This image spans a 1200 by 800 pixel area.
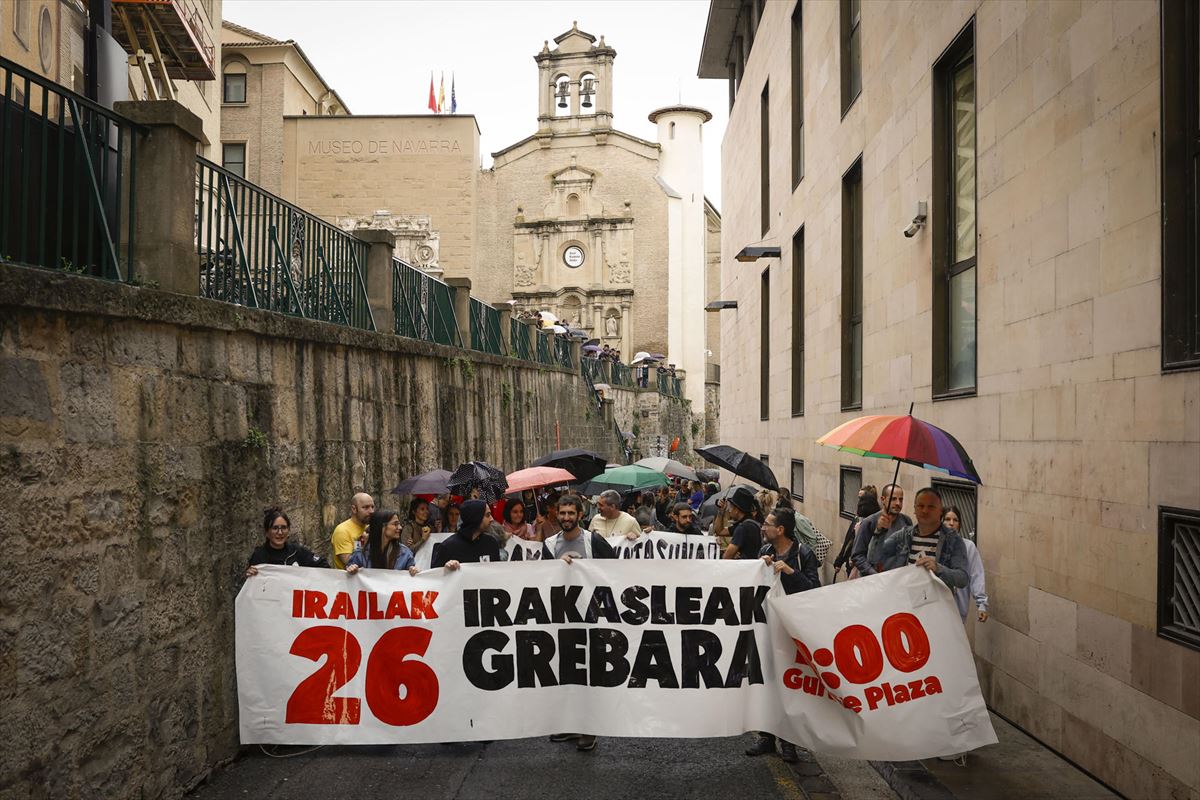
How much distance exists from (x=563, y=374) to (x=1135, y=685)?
73.8ft

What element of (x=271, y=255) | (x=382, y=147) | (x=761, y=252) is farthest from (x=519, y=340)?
(x=382, y=147)

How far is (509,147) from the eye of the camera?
215 ft

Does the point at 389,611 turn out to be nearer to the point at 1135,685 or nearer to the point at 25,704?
the point at 25,704

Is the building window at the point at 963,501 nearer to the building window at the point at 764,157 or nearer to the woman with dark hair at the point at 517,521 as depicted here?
the woman with dark hair at the point at 517,521

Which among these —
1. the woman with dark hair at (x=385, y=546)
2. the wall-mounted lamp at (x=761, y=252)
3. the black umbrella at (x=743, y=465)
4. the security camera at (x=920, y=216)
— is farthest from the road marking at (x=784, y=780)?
the wall-mounted lamp at (x=761, y=252)

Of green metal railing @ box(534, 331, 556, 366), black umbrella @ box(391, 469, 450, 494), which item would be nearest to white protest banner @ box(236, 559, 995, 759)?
black umbrella @ box(391, 469, 450, 494)

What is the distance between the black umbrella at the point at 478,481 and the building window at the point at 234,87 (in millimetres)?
39355

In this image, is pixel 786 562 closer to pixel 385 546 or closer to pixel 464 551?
pixel 464 551

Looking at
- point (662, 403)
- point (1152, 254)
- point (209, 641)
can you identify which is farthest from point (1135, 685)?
point (662, 403)

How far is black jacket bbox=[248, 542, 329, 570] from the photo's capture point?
7418 mm

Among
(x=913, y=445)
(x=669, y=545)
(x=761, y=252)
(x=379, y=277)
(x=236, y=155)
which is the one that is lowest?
(x=669, y=545)

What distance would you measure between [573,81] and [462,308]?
52.1 metres

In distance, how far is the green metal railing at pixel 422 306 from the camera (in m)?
14.6

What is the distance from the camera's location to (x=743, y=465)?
1231cm
